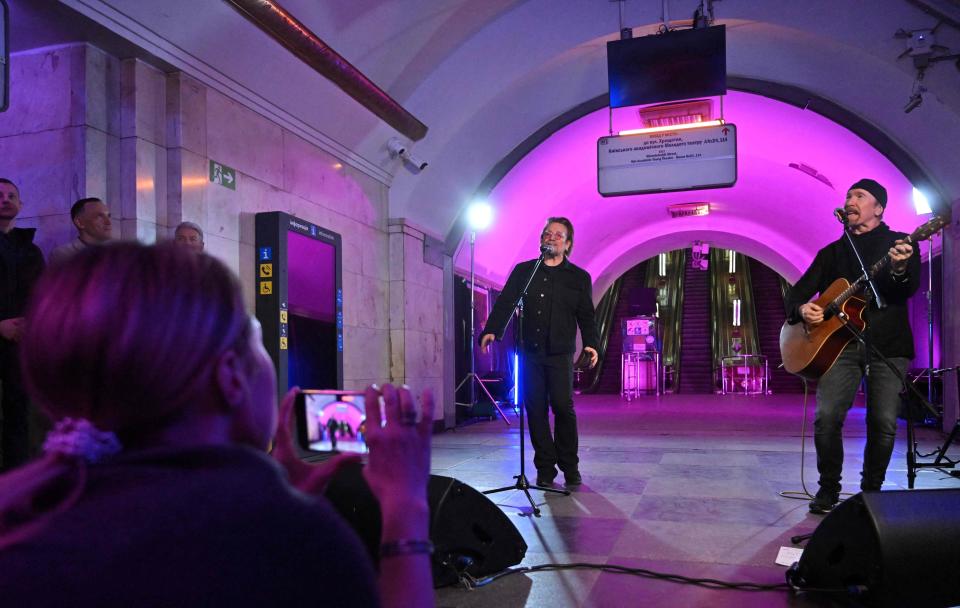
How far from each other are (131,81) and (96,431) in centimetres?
469

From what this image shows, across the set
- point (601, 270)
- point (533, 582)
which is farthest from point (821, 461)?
point (601, 270)

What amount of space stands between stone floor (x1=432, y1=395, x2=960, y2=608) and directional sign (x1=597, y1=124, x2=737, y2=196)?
285 centimetres

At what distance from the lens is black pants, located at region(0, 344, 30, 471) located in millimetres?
3744

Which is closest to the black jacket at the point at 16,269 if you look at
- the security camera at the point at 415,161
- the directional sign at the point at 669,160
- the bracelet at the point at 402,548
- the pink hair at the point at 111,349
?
the pink hair at the point at 111,349

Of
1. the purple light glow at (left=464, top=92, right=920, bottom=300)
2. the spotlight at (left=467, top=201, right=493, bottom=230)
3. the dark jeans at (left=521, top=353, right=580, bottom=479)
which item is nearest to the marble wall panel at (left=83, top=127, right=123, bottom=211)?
the dark jeans at (left=521, top=353, right=580, bottom=479)

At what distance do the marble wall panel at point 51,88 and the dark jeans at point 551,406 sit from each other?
3474 millimetres

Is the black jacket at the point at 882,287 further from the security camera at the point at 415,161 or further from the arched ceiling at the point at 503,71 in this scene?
the security camera at the point at 415,161

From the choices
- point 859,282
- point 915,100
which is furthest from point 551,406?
point 915,100

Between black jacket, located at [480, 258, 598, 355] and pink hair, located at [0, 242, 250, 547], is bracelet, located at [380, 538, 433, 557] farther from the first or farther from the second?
black jacket, located at [480, 258, 598, 355]

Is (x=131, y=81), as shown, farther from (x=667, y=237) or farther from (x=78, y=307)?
(x=667, y=237)

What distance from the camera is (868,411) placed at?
147 inches

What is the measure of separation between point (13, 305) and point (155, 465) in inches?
155

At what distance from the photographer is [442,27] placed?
22.6 feet

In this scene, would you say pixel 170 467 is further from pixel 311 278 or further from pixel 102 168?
pixel 311 278
